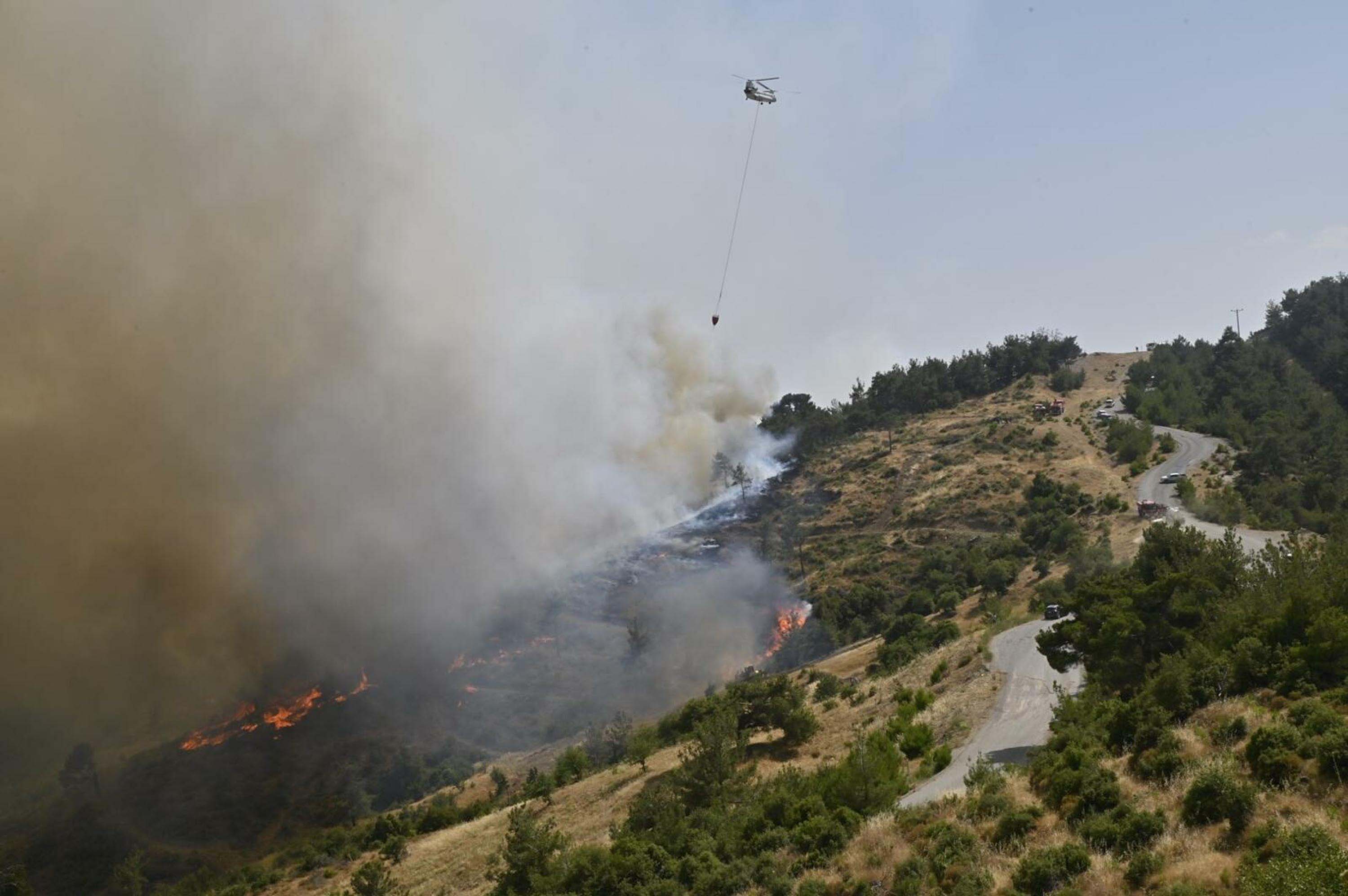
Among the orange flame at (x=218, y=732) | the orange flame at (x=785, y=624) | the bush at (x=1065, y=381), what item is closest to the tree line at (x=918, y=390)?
the bush at (x=1065, y=381)

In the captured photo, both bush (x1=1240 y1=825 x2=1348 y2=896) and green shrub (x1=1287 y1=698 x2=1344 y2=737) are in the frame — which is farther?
green shrub (x1=1287 y1=698 x2=1344 y2=737)

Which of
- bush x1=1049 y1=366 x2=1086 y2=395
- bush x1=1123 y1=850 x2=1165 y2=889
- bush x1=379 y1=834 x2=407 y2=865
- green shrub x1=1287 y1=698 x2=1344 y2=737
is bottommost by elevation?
bush x1=1123 y1=850 x2=1165 y2=889

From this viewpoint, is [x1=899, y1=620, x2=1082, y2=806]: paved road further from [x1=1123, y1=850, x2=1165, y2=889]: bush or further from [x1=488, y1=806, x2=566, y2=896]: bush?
[x1=488, y1=806, x2=566, y2=896]: bush

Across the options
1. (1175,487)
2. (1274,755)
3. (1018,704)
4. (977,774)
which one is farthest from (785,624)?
(1274,755)

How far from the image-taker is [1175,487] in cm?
7181

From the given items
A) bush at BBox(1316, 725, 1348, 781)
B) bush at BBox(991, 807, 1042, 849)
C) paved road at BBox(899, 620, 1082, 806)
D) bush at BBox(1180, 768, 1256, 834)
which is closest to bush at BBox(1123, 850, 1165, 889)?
bush at BBox(1180, 768, 1256, 834)

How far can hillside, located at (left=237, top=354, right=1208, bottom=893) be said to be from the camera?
112ft

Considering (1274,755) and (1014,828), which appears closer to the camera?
(1274,755)

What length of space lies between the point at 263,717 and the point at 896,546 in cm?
5475

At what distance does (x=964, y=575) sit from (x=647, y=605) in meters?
27.4

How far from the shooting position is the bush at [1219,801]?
596 inches

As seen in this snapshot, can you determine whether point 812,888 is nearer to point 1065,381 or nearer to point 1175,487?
point 1175,487

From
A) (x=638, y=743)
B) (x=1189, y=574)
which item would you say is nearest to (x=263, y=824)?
(x=638, y=743)

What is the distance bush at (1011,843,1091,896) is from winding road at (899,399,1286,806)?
6735 millimetres
